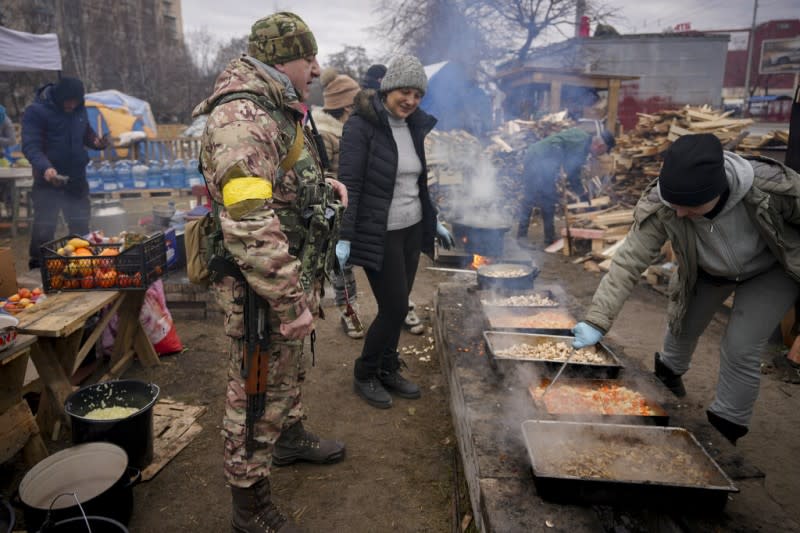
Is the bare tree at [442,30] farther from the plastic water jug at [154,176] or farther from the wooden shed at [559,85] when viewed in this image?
the plastic water jug at [154,176]

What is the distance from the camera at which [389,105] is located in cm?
351

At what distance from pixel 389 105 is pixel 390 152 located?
0.34m

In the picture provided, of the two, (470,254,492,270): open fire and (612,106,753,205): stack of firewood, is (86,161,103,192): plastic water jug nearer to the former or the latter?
(470,254,492,270): open fire

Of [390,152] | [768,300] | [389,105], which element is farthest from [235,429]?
[768,300]

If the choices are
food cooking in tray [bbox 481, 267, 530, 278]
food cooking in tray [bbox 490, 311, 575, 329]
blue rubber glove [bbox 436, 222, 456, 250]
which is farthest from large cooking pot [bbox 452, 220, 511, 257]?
food cooking in tray [bbox 490, 311, 575, 329]

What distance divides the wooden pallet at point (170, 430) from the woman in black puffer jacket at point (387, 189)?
140 centimetres

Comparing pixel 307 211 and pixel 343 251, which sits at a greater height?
pixel 307 211

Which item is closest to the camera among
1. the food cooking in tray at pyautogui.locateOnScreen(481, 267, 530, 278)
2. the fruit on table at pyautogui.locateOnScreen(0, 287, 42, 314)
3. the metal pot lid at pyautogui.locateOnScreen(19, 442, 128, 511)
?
the metal pot lid at pyautogui.locateOnScreen(19, 442, 128, 511)

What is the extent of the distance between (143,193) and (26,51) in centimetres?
394

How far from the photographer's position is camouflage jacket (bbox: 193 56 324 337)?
1.95 m

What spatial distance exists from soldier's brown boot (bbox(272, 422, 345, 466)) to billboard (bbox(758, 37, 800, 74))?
49919 millimetres

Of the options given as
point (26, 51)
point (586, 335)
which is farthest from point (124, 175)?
point (586, 335)

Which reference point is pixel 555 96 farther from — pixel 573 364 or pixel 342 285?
pixel 573 364

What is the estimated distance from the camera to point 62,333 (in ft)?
10.3
